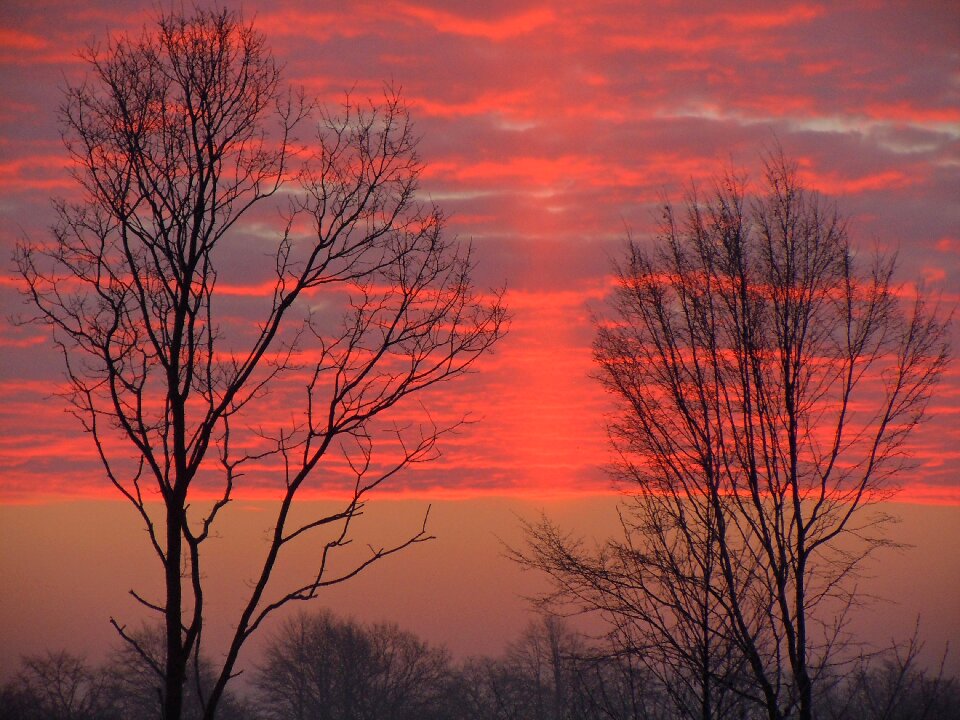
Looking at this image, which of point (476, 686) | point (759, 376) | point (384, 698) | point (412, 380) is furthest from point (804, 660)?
point (384, 698)

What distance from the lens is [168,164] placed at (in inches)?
237

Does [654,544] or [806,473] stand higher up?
[806,473]

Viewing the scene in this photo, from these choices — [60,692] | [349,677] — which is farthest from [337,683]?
[60,692]

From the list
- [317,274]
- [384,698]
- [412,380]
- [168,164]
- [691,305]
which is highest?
[691,305]

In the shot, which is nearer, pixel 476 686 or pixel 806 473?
pixel 806 473

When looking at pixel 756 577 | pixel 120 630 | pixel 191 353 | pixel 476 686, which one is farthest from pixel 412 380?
pixel 476 686

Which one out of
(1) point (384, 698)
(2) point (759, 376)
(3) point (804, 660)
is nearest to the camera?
(3) point (804, 660)

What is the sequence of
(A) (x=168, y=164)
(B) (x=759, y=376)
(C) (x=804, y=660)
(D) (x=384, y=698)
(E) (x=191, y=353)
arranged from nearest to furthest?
(E) (x=191, y=353) → (A) (x=168, y=164) → (C) (x=804, y=660) → (B) (x=759, y=376) → (D) (x=384, y=698)

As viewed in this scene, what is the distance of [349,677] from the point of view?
53969 mm

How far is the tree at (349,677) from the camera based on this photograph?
5203 centimetres

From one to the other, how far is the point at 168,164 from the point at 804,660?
848 cm

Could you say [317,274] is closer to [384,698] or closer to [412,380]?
[412,380]

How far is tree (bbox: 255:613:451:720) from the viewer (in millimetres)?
52031

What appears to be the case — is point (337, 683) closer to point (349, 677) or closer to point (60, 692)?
point (349, 677)
